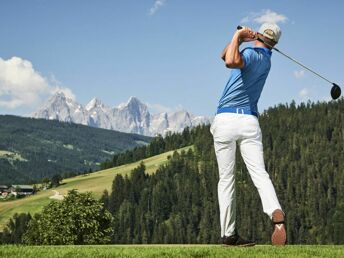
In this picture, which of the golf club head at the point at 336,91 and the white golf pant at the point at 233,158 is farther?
the golf club head at the point at 336,91

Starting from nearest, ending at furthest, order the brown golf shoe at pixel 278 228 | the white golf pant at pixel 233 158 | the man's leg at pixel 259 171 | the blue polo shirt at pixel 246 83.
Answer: the brown golf shoe at pixel 278 228
the man's leg at pixel 259 171
the white golf pant at pixel 233 158
the blue polo shirt at pixel 246 83

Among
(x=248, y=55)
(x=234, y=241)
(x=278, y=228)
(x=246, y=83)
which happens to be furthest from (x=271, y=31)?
(x=234, y=241)

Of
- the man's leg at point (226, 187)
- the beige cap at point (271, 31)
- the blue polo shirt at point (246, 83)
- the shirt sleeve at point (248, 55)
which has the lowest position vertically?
the man's leg at point (226, 187)

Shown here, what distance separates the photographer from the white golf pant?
1146cm

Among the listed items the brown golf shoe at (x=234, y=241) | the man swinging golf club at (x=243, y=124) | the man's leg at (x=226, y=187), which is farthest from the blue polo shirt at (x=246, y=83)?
the brown golf shoe at (x=234, y=241)

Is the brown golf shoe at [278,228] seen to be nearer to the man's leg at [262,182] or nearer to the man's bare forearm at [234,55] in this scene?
the man's leg at [262,182]

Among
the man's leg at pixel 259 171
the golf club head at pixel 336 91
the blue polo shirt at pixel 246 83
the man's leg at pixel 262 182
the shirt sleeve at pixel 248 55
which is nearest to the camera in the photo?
the man's leg at pixel 262 182

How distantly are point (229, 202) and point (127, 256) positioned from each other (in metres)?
2.96

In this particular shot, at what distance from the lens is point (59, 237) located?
8688cm

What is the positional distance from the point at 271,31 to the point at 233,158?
275cm

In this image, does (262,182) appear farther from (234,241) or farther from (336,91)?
(336,91)

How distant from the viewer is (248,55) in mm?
11719

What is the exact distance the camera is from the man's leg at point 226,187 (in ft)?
38.9

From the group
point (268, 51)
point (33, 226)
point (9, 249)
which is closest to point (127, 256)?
point (9, 249)
